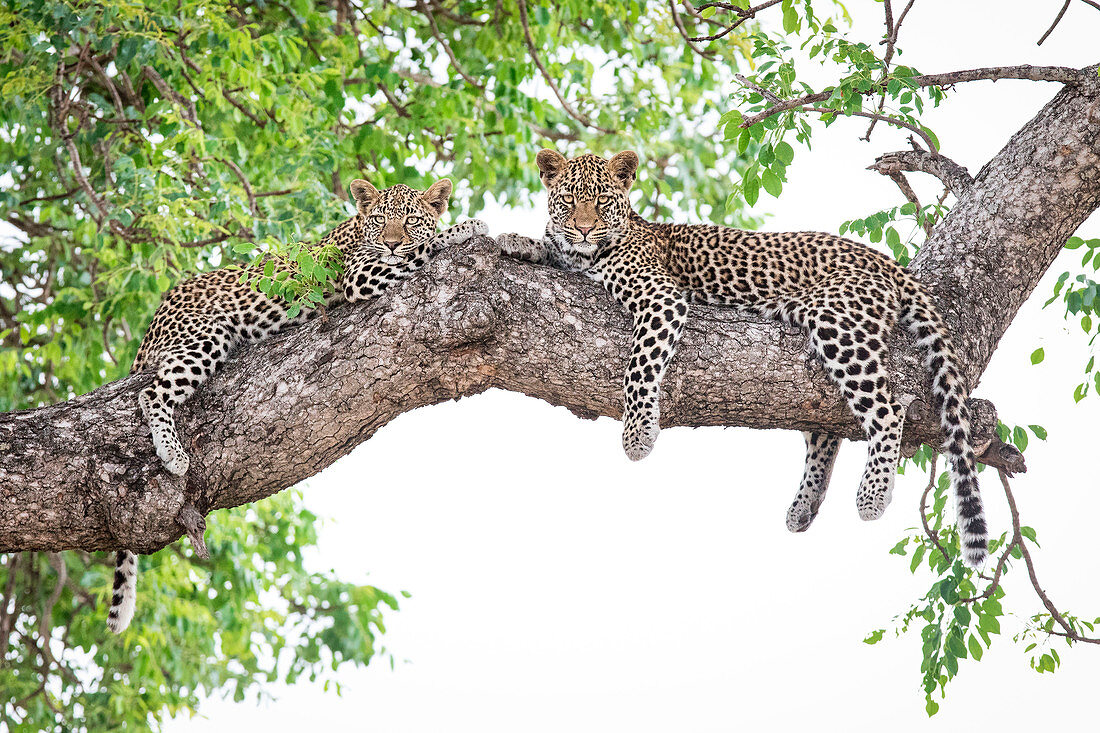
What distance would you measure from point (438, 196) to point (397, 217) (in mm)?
440

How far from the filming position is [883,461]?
4785mm

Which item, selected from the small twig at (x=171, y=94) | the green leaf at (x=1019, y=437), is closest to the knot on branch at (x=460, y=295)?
the green leaf at (x=1019, y=437)

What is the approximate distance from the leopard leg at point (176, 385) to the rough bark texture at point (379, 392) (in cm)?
6

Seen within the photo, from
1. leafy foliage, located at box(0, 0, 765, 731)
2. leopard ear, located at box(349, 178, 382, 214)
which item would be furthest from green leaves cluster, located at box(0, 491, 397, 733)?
leopard ear, located at box(349, 178, 382, 214)

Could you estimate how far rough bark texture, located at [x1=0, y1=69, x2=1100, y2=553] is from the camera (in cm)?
461

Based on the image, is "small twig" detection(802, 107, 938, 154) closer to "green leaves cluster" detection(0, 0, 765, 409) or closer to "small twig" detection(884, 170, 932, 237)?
"small twig" detection(884, 170, 932, 237)

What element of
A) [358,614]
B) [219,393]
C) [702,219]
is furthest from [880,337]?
[702,219]

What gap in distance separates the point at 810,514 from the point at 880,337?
1.09 meters

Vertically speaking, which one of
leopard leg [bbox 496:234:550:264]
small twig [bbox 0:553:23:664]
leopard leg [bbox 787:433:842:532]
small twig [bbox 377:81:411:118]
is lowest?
small twig [bbox 0:553:23:664]

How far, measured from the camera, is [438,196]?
592 centimetres

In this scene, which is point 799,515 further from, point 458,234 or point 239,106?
point 239,106

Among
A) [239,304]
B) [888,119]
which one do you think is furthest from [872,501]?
[239,304]

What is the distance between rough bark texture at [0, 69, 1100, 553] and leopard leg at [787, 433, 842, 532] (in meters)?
0.59

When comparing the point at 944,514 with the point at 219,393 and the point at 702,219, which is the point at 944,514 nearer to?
the point at 219,393
